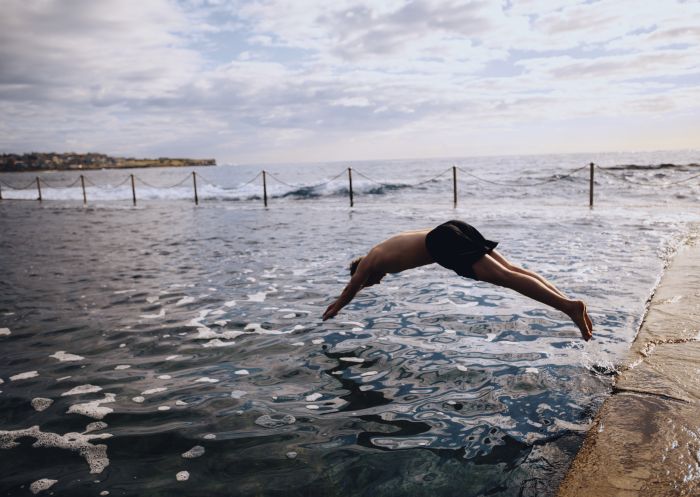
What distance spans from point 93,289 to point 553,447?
5.97m

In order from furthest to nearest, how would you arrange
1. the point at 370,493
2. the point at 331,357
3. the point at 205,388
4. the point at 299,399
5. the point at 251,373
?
the point at 331,357 < the point at 251,373 < the point at 205,388 < the point at 299,399 < the point at 370,493

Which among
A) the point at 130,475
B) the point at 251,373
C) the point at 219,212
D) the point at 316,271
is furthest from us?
the point at 219,212

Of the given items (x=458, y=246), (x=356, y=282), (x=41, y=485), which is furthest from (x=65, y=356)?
(x=458, y=246)

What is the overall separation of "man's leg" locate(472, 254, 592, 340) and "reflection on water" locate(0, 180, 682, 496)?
1.28 ft

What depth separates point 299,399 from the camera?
3.20 metres

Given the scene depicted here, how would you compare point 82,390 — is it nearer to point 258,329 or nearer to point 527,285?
point 258,329

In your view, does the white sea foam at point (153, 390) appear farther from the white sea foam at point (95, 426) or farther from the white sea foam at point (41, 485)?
the white sea foam at point (41, 485)

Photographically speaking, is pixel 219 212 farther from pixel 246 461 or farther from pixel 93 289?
pixel 246 461

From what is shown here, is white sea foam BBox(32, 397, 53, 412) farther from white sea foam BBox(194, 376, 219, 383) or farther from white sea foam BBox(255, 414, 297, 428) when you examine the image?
white sea foam BBox(255, 414, 297, 428)

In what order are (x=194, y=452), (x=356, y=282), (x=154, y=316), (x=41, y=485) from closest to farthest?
1. (x=41, y=485)
2. (x=194, y=452)
3. (x=356, y=282)
4. (x=154, y=316)

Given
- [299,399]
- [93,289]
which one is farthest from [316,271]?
[299,399]

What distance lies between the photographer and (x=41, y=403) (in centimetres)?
324

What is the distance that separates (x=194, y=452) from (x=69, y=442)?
781 millimetres

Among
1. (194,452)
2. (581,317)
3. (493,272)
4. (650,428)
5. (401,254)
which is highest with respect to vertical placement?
(401,254)
